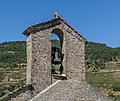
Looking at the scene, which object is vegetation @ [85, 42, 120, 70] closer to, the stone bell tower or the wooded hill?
the wooded hill

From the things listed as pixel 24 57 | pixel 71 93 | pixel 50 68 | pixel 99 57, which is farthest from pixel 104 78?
pixel 71 93

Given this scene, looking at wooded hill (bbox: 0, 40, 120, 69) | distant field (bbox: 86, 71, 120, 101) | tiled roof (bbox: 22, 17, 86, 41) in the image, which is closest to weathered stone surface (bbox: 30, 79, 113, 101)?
tiled roof (bbox: 22, 17, 86, 41)

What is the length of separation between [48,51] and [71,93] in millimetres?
1774

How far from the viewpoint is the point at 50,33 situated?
11156mm

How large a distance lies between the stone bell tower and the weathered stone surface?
66cm

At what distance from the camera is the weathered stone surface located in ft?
32.0

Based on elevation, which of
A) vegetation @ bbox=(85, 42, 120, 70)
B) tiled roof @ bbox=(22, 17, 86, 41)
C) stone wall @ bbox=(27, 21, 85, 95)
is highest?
vegetation @ bbox=(85, 42, 120, 70)

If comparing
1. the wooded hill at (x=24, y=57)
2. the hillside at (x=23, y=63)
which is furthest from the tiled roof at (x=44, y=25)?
the wooded hill at (x=24, y=57)

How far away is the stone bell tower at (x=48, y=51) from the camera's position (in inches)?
426

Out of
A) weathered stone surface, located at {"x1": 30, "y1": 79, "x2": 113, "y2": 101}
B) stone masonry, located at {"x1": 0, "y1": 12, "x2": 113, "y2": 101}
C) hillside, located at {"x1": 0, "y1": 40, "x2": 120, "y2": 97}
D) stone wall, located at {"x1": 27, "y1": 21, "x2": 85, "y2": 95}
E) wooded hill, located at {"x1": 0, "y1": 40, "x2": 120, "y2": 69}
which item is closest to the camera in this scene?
weathered stone surface, located at {"x1": 30, "y1": 79, "x2": 113, "y2": 101}

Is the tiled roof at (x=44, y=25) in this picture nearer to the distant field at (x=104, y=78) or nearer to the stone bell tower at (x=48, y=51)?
the stone bell tower at (x=48, y=51)

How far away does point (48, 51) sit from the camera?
1105 centimetres

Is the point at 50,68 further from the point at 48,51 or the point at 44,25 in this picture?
the point at 44,25

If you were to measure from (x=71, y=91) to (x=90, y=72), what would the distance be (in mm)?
76537
